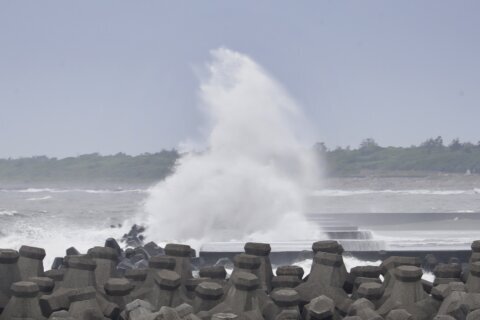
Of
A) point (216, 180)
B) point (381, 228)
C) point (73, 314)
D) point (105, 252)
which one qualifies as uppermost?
point (216, 180)

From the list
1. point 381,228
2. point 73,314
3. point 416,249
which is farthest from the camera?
point 381,228

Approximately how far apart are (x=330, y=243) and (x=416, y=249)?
737cm

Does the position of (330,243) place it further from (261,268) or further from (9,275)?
(9,275)

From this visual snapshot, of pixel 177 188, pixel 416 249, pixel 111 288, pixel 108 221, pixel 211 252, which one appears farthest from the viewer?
pixel 108 221

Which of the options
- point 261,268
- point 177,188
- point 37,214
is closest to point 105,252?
point 261,268

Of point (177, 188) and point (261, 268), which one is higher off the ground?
point (177, 188)

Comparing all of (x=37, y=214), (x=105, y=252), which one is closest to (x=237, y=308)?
(x=105, y=252)

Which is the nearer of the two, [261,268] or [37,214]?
[261,268]

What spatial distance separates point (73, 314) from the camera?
492 centimetres

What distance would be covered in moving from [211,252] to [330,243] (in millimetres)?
6343

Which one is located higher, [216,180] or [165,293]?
[216,180]

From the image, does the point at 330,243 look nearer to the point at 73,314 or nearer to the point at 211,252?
the point at 73,314

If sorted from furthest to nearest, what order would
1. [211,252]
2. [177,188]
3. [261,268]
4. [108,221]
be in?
[108,221] → [177,188] → [211,252] → [261,268]

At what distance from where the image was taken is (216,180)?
27750mm
